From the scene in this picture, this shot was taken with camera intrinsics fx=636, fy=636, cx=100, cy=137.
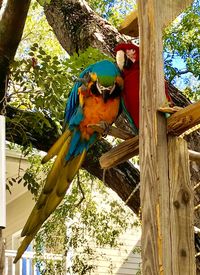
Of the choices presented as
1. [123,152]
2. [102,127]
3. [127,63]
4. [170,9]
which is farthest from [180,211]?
[127,63]

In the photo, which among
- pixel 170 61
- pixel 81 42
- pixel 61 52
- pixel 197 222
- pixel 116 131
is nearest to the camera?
pixel 116 131

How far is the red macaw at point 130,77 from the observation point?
2.45 metres

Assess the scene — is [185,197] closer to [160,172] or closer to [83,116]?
[160,172]

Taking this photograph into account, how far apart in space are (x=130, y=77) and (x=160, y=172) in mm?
823

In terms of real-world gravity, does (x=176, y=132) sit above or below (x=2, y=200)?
above

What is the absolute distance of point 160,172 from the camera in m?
1.72

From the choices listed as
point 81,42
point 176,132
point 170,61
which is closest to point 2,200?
point 176,132

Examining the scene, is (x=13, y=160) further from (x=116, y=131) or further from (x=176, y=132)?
(x=176, y=132)

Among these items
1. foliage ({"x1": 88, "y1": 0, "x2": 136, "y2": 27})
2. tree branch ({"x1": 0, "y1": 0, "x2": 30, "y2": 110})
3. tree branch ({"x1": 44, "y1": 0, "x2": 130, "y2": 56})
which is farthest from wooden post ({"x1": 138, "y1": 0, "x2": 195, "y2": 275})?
foliage ({"x1": 88, "y1": 0, "x2": 136, "y2": 27})

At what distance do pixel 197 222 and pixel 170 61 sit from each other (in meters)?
2.59

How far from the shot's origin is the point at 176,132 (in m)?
1.77

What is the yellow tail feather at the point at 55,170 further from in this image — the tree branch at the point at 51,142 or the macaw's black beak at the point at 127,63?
the tree branch at the point at 51,142

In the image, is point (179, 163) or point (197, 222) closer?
point (179, 163)

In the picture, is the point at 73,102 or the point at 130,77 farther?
the point at 73,102
